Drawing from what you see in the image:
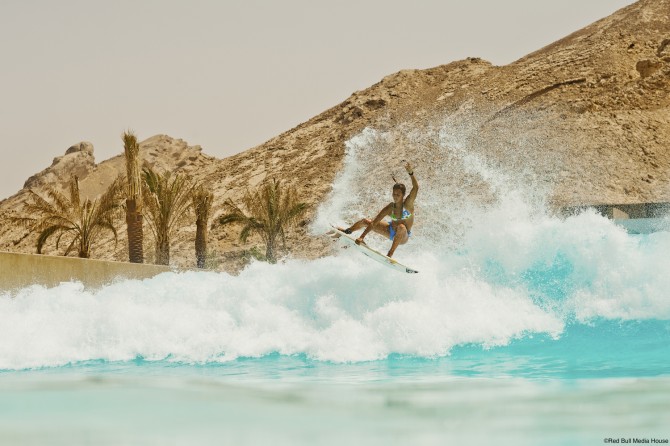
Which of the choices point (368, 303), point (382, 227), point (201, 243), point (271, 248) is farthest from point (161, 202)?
point (368, 303)

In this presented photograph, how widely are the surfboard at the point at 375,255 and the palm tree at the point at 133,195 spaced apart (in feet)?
47.1

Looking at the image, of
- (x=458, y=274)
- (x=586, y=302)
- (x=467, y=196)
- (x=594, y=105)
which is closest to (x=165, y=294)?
(x=458, y=274)

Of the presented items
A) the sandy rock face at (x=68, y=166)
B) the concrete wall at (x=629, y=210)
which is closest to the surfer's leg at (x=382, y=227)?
the concrete wall at (x=629, y=210)

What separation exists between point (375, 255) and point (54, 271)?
195 inches

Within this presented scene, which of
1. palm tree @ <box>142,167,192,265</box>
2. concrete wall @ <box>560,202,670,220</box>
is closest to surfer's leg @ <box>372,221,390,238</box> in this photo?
palm tree @ <box>142,167,192,265</box>

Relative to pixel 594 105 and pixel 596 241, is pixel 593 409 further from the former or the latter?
pixel 594 105

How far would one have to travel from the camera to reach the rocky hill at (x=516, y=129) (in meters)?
49.0

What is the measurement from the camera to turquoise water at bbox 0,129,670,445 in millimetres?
6285

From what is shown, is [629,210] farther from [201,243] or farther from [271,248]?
[201,243]

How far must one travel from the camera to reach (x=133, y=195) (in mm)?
27906

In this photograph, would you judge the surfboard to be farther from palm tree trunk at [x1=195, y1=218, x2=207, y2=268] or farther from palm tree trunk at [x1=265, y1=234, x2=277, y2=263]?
palm tree trunk at [x1=265, y1=234, x2=277, y2=263]

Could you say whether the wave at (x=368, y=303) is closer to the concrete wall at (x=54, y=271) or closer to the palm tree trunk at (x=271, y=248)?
the concrete wall at (x=54, y=271)

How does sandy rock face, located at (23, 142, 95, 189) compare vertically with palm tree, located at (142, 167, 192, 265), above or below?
above

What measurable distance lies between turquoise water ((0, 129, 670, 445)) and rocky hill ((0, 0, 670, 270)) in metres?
29.2
